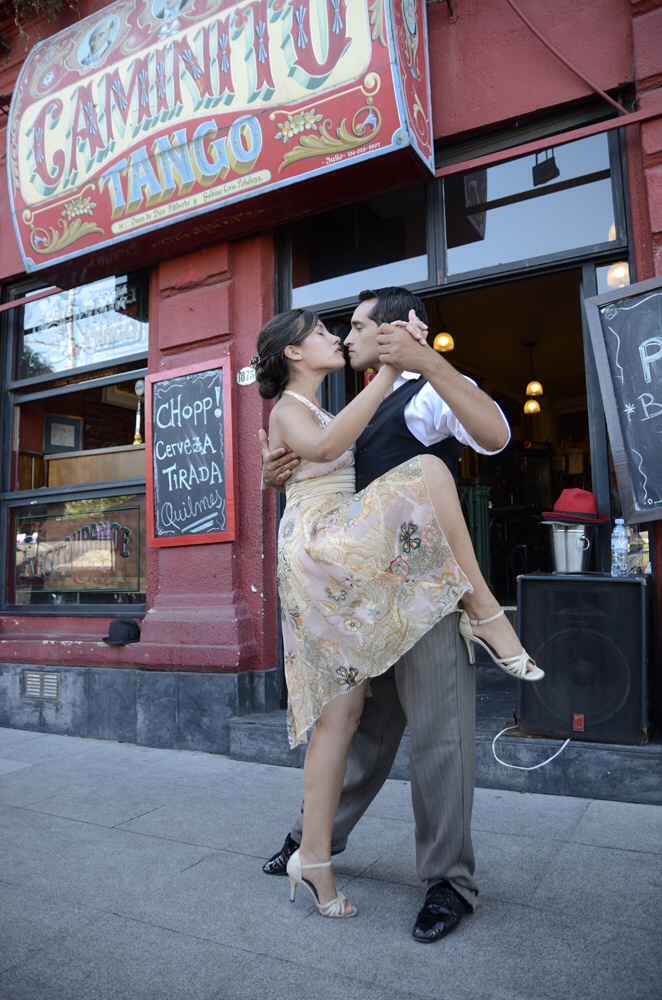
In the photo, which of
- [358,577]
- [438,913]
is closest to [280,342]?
[358,577]

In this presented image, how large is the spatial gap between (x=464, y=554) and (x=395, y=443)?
43 centimetres

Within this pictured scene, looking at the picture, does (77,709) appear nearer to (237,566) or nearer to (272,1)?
(237,566)

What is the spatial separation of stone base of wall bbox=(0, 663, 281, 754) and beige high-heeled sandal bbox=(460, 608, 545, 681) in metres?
2.61

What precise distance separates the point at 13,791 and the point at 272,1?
4811 millimetres

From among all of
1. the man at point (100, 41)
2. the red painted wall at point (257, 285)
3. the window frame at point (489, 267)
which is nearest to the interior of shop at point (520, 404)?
the window frame at point (489, 267)

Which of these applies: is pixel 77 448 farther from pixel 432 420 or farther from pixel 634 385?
pixel 432 420

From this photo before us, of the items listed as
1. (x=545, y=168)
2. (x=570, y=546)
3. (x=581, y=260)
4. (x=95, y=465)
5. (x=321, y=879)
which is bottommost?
(x=321, y=879)

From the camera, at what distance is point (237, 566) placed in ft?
16.1

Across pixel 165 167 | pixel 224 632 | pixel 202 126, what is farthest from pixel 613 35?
pixel 224 632

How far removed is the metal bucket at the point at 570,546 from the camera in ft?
12.6

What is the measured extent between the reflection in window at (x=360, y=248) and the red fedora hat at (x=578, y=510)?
1731 millimetres

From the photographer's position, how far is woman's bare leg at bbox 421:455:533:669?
2135mm

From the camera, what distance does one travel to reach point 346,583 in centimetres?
224

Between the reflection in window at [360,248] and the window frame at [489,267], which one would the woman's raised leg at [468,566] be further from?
the reflection in window at [360,248]
